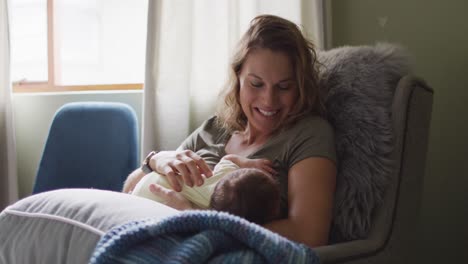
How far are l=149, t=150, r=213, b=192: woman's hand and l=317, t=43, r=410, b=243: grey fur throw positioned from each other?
0.33m

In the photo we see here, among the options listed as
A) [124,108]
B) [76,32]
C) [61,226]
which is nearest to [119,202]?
[61,226]

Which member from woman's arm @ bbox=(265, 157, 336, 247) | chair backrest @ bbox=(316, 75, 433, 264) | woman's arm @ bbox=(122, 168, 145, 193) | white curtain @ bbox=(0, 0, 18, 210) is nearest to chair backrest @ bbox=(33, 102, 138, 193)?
white curtain @ bbox=(0, 0, 18, 210)

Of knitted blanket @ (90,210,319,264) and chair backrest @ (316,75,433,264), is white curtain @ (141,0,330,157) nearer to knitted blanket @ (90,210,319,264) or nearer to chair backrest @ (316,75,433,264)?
chair backrest @ (316,75,433,264)

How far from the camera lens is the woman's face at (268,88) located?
133cm

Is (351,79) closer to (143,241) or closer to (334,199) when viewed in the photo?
(334,199)

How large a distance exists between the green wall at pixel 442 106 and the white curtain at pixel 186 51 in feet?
1.13

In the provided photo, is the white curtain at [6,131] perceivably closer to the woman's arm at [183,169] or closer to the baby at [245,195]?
the woman's arm at [183,169]

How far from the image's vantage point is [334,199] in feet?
3.88

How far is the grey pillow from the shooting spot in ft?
2.66

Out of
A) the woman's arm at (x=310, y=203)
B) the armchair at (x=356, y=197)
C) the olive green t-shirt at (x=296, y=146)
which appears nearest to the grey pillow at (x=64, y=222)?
the armchair at (x=356, y=197)

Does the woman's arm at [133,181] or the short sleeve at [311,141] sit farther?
the woman's arm at [133,181]

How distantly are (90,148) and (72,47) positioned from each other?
0.74 m

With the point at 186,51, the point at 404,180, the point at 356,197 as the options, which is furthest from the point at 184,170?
the point at 186,51

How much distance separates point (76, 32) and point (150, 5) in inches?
30.2
